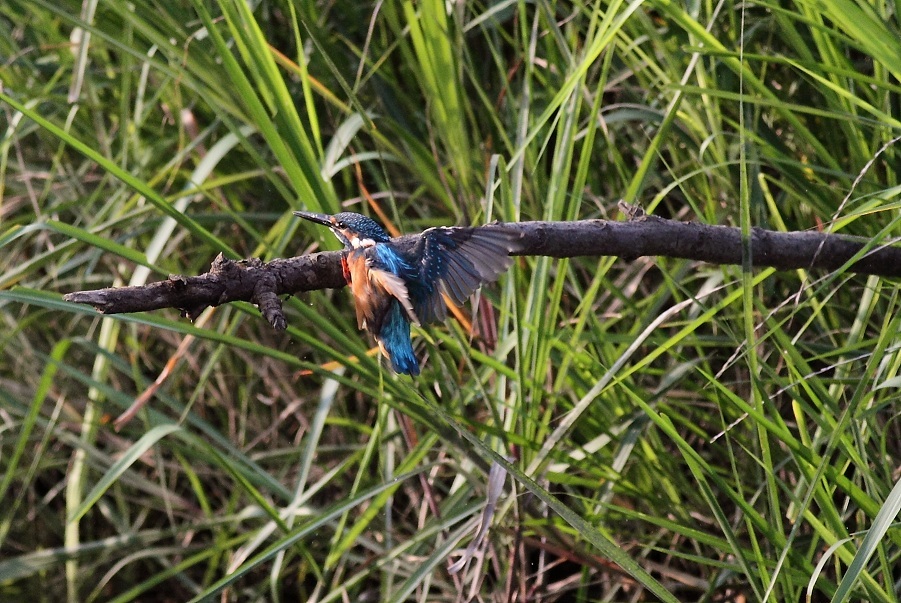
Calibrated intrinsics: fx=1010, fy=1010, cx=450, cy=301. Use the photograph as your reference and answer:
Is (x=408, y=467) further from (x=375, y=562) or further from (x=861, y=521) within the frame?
(x=861, y=521)

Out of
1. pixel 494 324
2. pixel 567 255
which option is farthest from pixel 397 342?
pixel 494 324

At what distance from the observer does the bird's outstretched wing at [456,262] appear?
995 mm

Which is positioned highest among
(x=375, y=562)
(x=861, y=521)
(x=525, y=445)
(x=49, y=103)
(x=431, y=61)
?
(x=431, y=61)

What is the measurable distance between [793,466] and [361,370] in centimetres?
65

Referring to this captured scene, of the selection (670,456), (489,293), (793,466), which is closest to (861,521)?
(793,466)

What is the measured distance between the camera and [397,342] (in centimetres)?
118

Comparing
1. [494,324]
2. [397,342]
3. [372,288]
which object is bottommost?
[494,324]

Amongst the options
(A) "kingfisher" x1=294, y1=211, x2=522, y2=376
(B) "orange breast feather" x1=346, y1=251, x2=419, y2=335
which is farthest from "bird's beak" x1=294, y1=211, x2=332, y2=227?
(B) "orange breast feather" x1=346, y1=251, x2=419, y2=335

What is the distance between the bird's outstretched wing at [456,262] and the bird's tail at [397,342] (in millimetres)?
27

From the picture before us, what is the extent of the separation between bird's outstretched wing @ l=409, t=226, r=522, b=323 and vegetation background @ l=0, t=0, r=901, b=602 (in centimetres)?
13

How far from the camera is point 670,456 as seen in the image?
145 centimetres

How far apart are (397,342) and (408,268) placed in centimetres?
10

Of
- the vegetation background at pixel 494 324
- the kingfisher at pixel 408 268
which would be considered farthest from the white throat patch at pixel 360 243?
the vegetation background at pixel 494 324

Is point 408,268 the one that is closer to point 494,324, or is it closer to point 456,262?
point 456,262
